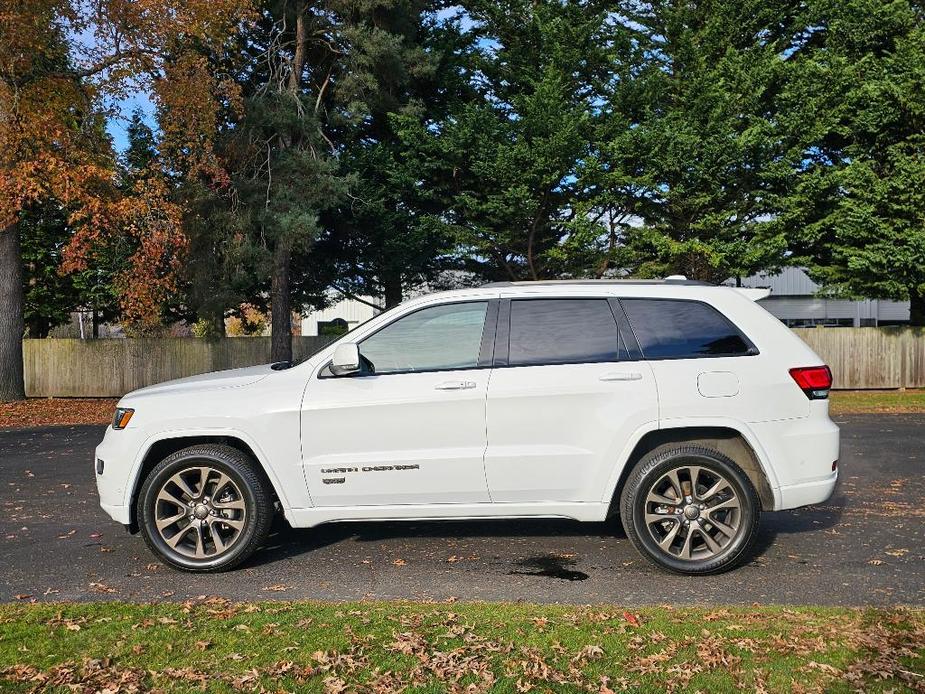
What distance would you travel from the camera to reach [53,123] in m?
18.1

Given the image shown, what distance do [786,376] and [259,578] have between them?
3.92 meters

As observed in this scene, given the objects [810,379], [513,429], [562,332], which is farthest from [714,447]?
[513,429]

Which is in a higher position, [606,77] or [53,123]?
[606,77]

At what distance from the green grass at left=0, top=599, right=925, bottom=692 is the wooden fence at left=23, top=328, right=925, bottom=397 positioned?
19864 millimetres

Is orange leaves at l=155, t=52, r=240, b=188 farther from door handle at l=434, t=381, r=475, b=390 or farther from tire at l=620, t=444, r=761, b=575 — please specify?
tire at l=620, t=444, r=761, b=575

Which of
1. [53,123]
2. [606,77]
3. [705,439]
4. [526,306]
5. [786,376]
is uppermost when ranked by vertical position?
[606,77]

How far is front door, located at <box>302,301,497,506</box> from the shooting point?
5539 mm

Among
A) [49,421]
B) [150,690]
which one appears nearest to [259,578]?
[150,690]

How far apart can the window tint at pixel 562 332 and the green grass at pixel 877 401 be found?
12900mm

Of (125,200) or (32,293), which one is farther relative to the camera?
(32,293)

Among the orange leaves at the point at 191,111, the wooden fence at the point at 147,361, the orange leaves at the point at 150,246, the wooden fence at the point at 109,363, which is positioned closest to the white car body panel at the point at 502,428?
the orange leaves at the point at 150,246

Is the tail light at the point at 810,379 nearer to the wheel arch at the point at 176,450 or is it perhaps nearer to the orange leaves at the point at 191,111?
the wheel arch at the point at 176,450

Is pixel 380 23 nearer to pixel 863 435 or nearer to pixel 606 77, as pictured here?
pixel 606 77

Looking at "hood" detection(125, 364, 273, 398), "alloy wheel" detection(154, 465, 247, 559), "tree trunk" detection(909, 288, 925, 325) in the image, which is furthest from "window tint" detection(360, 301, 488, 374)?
"tree trunk" detection(909, 288, 925, 325)
